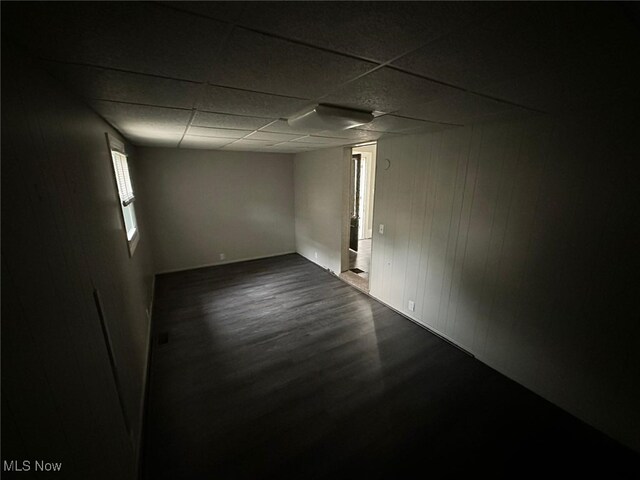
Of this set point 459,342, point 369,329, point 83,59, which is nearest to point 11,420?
point 83,59

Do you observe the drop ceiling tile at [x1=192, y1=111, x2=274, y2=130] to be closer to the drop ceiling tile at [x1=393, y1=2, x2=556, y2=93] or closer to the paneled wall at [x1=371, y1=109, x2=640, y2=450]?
the drop ceiling tile at [x1=393, y1=2, x2=556, y2=93]

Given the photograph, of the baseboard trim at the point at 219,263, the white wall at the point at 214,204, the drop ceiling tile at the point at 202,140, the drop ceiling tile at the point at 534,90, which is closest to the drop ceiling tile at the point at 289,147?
the drop ceiling tile at the point at 202,140

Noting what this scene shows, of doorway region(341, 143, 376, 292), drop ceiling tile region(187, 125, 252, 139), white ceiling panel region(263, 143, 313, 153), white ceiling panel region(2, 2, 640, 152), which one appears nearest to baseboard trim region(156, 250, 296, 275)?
doorway region(341, 143, 376, 292)

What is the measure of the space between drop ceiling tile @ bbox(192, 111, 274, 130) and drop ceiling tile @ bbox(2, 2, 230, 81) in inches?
35.4

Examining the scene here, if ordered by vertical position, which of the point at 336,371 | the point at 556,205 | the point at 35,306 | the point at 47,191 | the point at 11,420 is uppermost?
the point at 47,191

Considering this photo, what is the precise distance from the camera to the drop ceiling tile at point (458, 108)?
153cm

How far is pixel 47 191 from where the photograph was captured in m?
0.93

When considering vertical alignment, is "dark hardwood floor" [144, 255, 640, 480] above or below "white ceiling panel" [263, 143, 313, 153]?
below

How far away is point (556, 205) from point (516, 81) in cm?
116

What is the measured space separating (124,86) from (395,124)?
1.95 meters

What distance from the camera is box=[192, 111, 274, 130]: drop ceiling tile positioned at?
196cm

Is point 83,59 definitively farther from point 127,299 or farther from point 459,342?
point 459,342

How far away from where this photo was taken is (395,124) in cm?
227

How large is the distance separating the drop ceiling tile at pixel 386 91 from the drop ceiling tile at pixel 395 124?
0.36 metres
